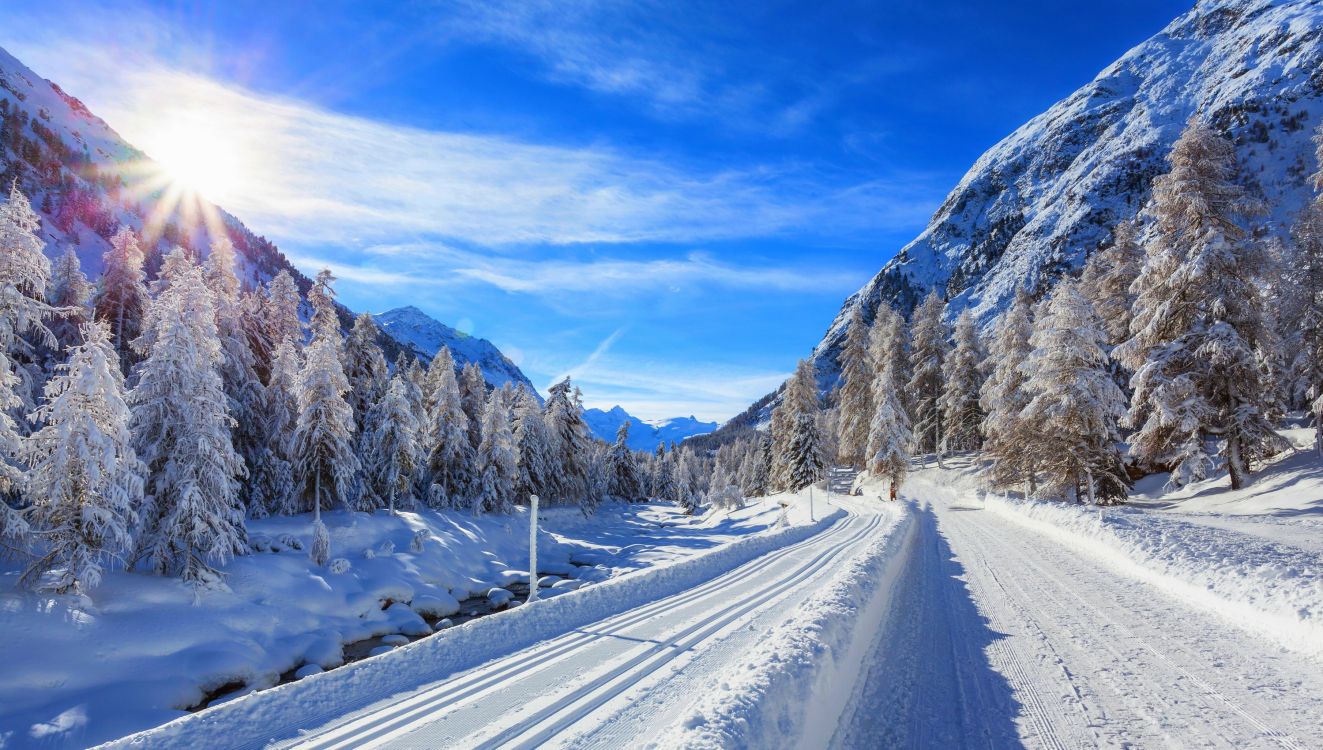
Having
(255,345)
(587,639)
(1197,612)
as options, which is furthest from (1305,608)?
(255,345)

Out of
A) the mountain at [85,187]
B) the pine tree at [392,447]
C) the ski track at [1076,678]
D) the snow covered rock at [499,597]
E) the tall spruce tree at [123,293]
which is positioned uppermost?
the mountain at [85,187]

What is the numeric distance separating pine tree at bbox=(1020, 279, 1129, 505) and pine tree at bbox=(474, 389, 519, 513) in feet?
102

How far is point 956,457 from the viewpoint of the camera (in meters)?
50.2

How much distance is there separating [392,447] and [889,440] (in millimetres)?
32745

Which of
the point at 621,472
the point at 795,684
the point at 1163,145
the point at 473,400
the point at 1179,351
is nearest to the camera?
the point at 795,684

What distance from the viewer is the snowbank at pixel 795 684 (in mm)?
4750

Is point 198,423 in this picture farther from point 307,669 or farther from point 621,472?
point 621,472

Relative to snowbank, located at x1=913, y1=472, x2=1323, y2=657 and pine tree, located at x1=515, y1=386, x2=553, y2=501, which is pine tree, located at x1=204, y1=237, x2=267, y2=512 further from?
snowbank, located at x1=913, y1=472, x2=1323, y2=657

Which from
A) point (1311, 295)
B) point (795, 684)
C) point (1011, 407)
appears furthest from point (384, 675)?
point (1011, 407)

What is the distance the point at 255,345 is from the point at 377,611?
54.5ft

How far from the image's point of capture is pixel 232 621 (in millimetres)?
16594

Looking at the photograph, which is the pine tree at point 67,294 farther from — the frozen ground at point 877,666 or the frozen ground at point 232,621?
the frozen ground at point 877,666

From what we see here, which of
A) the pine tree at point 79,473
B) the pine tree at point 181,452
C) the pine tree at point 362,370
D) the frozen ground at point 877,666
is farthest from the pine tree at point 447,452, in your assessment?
the frozen ground at point 877,666

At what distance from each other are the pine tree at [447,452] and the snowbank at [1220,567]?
1347 inches
